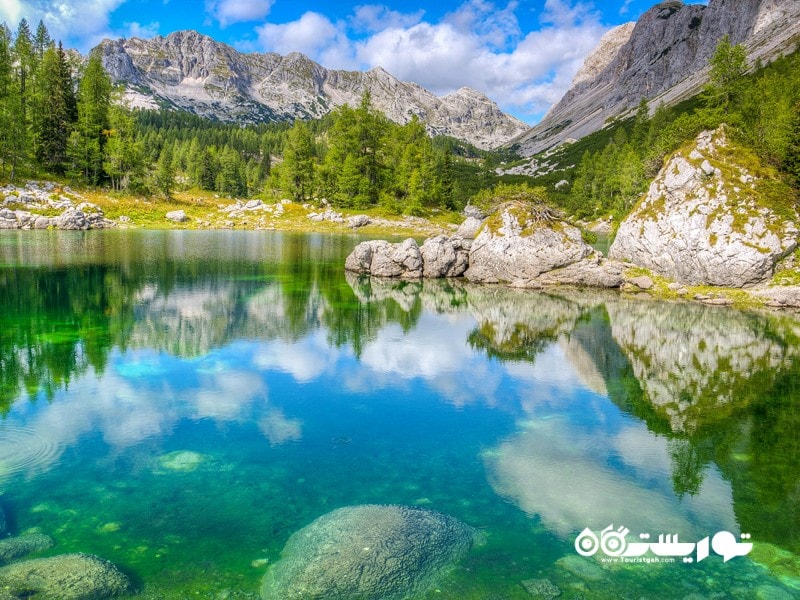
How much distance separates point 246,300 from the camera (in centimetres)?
3722

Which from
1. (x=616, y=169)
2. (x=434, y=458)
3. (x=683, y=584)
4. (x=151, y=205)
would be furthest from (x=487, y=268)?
(x=616, y=169)

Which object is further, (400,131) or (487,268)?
(400,131)

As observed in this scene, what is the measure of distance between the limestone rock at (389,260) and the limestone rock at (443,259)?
766 mm

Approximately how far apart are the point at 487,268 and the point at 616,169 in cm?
9480

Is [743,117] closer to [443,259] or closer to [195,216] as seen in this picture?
[443,259]

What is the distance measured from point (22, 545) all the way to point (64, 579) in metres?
2.08

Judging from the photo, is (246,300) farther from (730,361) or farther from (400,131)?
(400,131)

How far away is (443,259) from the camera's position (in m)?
53.0

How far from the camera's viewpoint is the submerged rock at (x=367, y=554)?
31.6ft

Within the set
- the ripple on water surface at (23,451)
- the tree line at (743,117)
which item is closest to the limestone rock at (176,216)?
the tree line at (743,117)

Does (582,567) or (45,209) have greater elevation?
(45,209)

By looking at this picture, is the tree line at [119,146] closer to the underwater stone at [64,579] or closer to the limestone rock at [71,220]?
the limestone rock at [71,220]

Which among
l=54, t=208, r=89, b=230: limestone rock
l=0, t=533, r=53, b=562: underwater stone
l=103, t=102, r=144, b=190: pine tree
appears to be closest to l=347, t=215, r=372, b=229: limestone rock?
l=103, t=102, r=144, b=190: pine tree

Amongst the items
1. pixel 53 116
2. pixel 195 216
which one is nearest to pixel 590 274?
pixel 195 216
